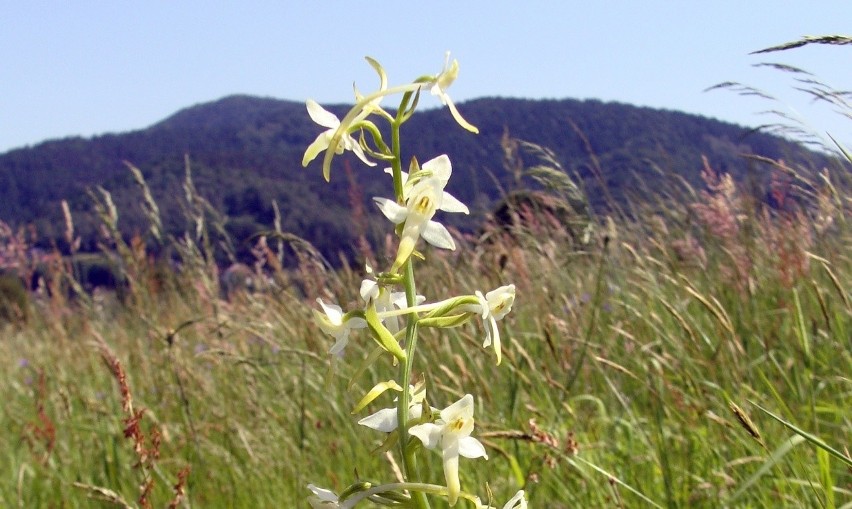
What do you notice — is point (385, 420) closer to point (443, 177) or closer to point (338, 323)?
point (338, 323)

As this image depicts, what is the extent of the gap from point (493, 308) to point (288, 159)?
143820 mm

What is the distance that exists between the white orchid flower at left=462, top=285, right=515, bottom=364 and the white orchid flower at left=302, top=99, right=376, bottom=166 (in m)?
0.26

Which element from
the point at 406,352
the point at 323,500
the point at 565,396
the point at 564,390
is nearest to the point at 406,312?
the point at 406,352

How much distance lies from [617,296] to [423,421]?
A: 2.52 m

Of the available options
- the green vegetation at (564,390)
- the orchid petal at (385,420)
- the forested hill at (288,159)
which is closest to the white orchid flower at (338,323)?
the orchid petal at (385,420)

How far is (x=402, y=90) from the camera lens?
3.78 feet

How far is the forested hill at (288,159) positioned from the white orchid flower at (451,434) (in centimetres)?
6807

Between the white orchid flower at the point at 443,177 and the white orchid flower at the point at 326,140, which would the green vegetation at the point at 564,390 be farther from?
the white orchid flower at the point at 326,140

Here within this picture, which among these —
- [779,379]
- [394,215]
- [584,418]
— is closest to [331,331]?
[394,215]

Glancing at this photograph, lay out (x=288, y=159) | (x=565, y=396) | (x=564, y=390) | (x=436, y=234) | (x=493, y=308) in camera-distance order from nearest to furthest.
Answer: (x=436, y=234)
(x=493, y=308)
(x=564, y=390)
(x=565, y=396)
(x=288, y=159)

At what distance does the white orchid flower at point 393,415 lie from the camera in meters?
1.09

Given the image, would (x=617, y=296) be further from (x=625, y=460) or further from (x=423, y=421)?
(x=423, y=421)

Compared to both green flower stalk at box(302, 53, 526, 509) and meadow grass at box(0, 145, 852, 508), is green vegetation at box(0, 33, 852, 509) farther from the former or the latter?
green flower stalk at box(302, 53, 526, 509)

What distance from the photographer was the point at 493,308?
1278 mm
